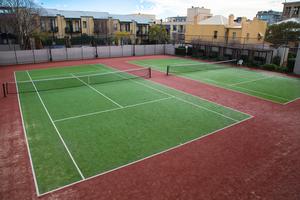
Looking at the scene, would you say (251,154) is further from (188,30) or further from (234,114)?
(188,30)

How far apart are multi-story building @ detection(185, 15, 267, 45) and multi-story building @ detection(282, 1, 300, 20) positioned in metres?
54.8

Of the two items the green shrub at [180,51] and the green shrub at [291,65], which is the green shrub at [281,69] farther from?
the green shrub at [180,51]

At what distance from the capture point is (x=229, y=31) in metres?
39.4

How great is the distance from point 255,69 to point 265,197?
80.8 ft

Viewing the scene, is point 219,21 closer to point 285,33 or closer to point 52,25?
point 285,33

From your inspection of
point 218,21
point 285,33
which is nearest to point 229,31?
point 218,21

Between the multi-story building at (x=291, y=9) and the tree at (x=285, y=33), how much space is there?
5124 centimetres

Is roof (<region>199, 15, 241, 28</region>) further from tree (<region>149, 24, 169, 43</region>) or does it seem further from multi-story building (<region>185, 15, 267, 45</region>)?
tree (<region>149, 24, 169, 43</region>)

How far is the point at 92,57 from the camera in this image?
113ft

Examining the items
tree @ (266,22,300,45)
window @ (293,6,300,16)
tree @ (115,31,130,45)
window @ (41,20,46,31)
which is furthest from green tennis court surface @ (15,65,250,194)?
window @ (293,6,300,16)

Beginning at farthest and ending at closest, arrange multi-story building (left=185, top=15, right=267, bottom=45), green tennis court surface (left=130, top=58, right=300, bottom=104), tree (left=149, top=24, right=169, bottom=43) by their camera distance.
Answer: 1. tree (left=149, top=24, right=169, bottom=43)
2. multi-story building (left=185, top=15, right=267, bottom=45)
3. green tennis court surface (left=130, top=58, right=300, bottom=104)

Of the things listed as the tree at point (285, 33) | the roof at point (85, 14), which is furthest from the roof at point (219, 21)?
the roof at point (85, 14)

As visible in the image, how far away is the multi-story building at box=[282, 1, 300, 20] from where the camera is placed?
81.1 metres

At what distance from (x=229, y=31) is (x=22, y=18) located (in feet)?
112
